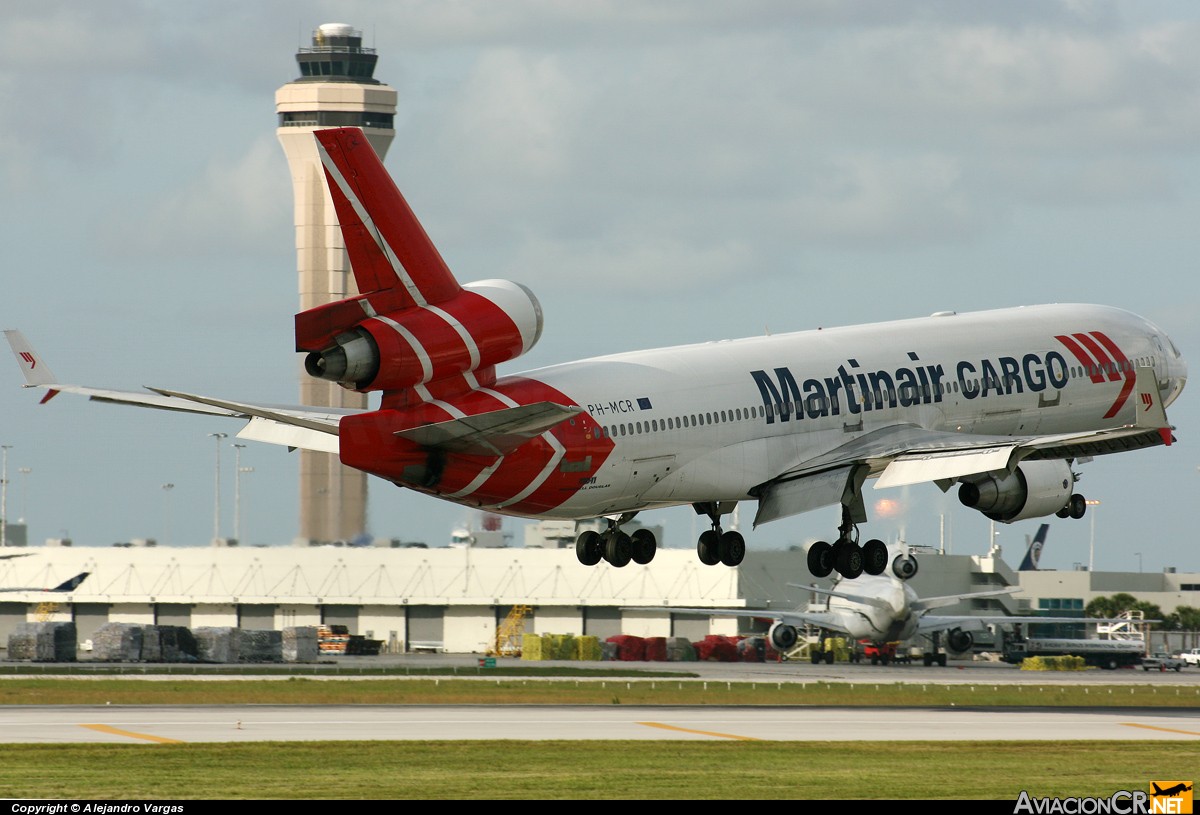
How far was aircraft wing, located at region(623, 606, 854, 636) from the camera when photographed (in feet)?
403

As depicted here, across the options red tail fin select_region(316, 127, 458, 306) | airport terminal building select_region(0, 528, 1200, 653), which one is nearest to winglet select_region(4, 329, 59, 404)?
red tail fin select_region(316, 127, 458, 306)

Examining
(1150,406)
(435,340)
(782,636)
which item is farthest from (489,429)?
(782,636)

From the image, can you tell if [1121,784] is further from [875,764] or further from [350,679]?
[350,679]

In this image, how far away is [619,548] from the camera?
55.1 metres

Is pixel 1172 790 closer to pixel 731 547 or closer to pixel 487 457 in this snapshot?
pixel 731 547

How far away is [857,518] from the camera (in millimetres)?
55469

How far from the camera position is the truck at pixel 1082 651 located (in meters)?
130

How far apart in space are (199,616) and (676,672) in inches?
2177

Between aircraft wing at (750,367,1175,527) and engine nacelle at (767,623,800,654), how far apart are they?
2734 inches

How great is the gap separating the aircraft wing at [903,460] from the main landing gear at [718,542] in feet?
4.39

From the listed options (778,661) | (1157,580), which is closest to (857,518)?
(778,661)

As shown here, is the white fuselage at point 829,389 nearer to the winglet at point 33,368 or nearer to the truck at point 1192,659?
the winglet at point 33,368

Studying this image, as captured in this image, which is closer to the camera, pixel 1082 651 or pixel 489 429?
pixel 489 429

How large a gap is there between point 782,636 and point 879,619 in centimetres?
766
